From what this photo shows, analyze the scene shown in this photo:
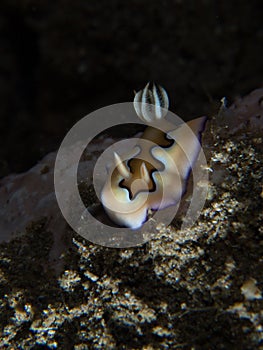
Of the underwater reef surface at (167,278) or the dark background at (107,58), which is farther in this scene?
the dark background at (107,58)

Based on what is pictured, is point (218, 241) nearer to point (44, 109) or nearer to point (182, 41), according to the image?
point (182, 41)

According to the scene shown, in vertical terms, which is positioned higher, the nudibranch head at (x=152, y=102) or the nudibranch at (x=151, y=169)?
the nudibranch head at (x=152, y=102)

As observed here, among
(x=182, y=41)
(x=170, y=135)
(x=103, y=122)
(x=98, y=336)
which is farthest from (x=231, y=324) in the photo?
(x=182, y=41)

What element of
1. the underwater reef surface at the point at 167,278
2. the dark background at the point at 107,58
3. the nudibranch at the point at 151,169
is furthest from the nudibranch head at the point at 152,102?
the dark background at the point at 107,58

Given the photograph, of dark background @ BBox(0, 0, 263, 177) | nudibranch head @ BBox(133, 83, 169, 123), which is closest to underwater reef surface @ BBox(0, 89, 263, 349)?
nudibranch head @ BBox(133, 83, 169, 123)

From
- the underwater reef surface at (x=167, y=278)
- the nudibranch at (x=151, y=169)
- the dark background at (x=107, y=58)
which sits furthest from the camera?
the dark background at (x=107, y=58)

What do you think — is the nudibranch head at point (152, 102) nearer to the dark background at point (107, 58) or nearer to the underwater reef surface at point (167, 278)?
the underwater reef surface at point (167, 278)
